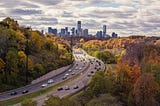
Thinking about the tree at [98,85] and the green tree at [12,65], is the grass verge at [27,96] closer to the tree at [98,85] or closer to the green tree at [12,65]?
the green tree at [12,65]

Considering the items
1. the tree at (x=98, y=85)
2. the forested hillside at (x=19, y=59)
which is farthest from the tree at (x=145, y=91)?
the forested hillside at (x=19, y=59)

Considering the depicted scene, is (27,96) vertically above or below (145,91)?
below

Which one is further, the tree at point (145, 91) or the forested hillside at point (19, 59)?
the forested hillside at point (19, 59)

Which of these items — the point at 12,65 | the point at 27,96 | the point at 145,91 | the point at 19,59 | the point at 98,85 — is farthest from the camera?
the point at 19,59

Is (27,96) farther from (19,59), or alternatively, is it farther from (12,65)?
(19,59)

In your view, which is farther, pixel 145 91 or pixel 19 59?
pixel 19 59

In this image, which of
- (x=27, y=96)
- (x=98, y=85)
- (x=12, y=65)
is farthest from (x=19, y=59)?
(x=98, y=85)

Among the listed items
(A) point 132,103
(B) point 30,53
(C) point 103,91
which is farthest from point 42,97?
(B) point 30,53

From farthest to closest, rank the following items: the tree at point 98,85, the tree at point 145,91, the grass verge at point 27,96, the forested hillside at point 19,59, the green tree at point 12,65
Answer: the green tree at point 12,65 < the forested hillside at point 19,59 < the tree at point 98,85 < the grass verge at point 27,96 < the tree at point 145,91

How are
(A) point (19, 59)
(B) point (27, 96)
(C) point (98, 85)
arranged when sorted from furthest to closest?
(A) point (19, 59) < (B) point (27, 96) < (C) point (98, 85)

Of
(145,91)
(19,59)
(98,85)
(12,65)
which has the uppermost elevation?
(19,59)
